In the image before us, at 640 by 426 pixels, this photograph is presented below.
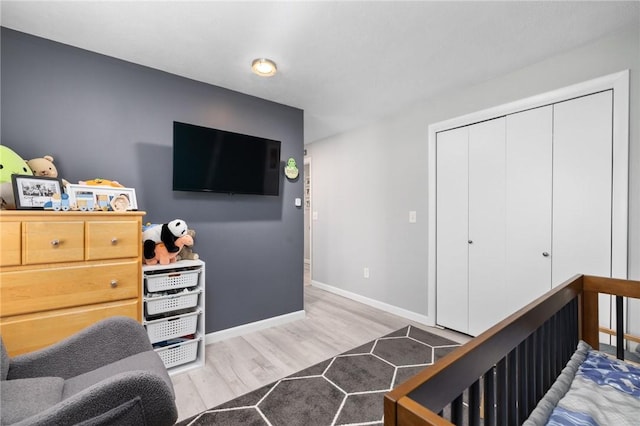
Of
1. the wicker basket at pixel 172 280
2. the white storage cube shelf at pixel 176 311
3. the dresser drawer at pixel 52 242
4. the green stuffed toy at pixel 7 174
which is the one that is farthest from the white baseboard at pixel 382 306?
the green stuffed toy at pixel 7 174

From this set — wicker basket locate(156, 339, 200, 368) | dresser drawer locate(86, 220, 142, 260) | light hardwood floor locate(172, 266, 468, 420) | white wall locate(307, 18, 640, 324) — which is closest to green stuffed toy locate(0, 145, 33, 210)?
dresser drawer locate(86, 220, 142, 260)

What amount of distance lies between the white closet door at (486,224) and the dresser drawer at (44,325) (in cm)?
280

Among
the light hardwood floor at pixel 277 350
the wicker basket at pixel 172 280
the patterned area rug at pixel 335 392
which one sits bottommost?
the light hardwood floor at pixel 277 350

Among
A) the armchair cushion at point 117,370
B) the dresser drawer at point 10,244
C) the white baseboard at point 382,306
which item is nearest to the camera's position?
the armchair cushion at point 117,370

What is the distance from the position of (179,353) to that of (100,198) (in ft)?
3.99

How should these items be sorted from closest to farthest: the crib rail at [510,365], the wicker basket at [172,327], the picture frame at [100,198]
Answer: the crib rail at [510,365] < the picture frame at [100,198] < the wicker basket at [172,327]

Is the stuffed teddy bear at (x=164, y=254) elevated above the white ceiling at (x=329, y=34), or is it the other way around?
the white ceiling at (x=329, y=34)

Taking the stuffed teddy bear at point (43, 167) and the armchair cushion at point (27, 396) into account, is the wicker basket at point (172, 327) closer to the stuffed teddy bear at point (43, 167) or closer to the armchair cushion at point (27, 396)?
the armchair cushion at point (27, 396)

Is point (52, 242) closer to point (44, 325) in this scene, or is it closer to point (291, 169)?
point (44, 325)

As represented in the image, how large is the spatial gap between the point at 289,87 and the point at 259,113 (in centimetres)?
44

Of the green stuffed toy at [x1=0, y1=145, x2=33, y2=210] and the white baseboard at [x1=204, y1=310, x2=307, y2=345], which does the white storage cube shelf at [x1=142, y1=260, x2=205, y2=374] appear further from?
the green stuffed toy at [x1=0, y1=145, x2=33, y2=210]

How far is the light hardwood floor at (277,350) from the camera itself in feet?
6.04

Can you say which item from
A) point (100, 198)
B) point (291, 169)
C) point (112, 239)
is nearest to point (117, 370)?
point (112, 239)

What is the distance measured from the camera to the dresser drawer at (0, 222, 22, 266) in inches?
54.0
